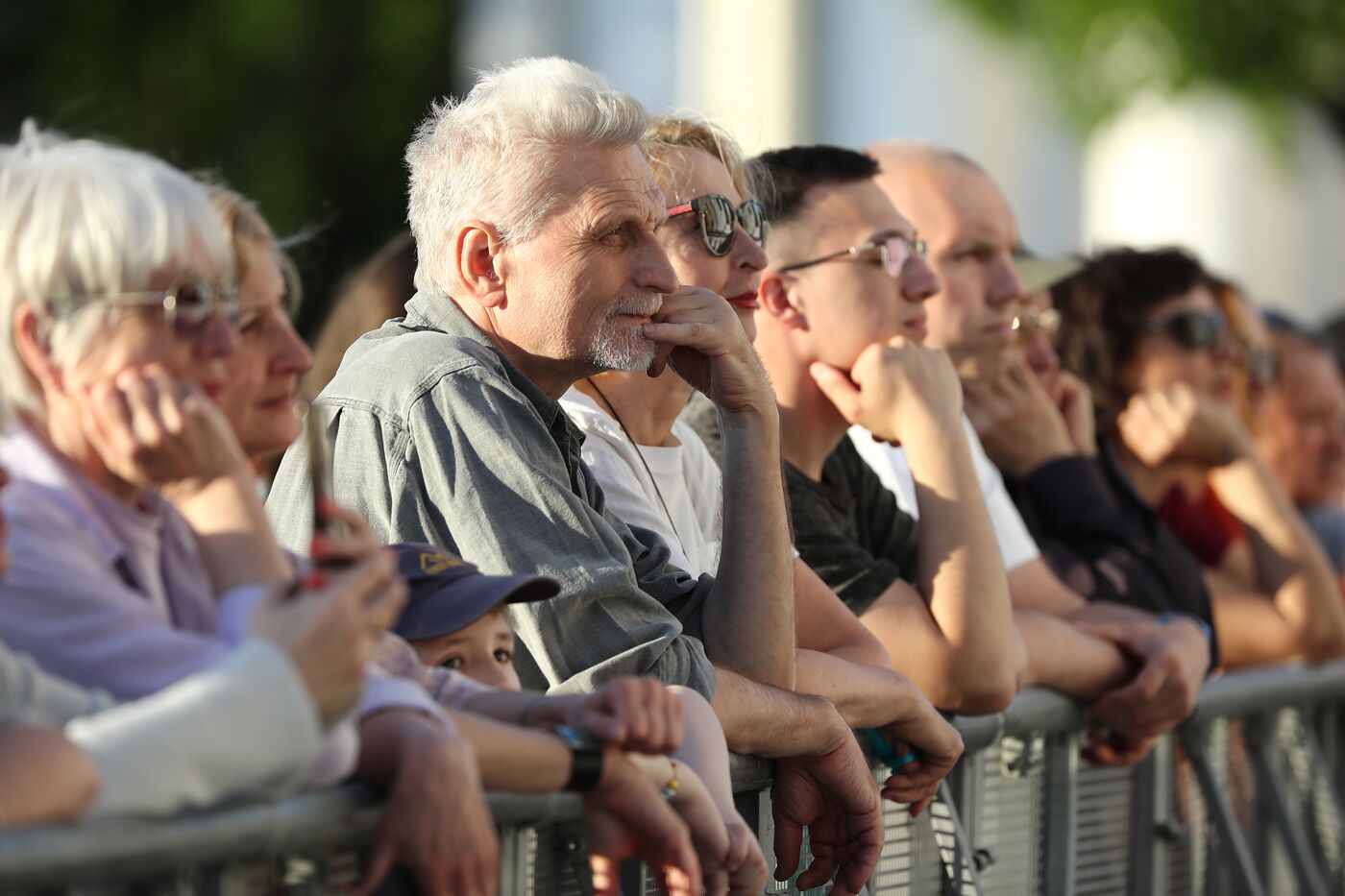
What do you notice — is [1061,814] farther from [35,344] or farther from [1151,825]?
[35,344]

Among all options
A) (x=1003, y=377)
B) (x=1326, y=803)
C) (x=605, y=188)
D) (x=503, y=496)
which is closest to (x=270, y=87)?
(x=1003, y=377)

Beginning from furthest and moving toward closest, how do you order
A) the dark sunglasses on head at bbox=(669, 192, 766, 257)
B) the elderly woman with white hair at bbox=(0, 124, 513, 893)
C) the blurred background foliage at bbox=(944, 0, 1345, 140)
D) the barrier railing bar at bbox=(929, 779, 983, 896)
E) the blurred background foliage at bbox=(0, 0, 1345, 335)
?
the blurred background foliage at bbox=(0, 0, 1345, 335), the blurred background foliage at bbox=(944, 0, 1345, 140), the dark sunglasses on head at bbox=(669, 192, 766, 257), the barrier railing bar at bbox=(929, 779, 983, 896), the elderly woman with white hair at bbox=(0, 124, 513, 893)

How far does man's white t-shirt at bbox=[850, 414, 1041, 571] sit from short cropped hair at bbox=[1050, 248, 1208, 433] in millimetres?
1110

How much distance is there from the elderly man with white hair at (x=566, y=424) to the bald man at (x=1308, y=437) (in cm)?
427

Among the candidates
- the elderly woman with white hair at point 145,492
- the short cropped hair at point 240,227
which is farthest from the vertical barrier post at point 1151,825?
the short cropped hair at point 240,227

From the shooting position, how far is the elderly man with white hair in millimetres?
3109

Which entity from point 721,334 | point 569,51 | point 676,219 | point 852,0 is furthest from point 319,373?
point 569,51

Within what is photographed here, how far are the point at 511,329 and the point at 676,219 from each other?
2.06 ft

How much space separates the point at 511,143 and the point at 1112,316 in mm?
2957

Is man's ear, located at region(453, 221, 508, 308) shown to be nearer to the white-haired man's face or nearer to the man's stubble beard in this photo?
the white-haired man's face

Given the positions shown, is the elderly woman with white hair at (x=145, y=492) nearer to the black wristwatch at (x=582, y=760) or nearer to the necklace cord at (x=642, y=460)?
the black wristwatch at (x=582, y=760)

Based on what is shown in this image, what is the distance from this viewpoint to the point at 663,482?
12.8 feet

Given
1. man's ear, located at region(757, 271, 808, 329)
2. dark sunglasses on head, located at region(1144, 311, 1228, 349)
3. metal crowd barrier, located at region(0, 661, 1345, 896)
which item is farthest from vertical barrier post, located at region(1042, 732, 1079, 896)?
dark sunglasses on head, located at region(1144, 311, 1228, 349)

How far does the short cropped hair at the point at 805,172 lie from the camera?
4.68 metres
